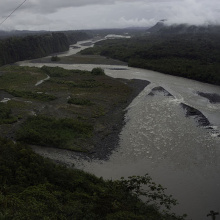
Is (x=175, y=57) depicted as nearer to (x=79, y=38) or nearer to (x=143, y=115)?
(x=143, y=115)

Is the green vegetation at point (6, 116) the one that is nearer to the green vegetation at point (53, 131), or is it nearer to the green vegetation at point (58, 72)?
the green vegetation at point (53, 131)

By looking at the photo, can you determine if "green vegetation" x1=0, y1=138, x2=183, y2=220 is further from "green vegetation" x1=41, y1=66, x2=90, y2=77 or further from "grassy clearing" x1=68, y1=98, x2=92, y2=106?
"green vegetation" x1=41, y1=66, x2=90, y2=77

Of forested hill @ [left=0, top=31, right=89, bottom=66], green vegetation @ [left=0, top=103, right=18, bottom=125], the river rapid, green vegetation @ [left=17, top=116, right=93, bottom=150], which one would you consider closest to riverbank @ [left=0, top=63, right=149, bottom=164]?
green vegetation @ [left=17, top=116, right=93, bottom=150]

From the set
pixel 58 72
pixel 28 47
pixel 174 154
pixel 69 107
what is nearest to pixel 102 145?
pixel 174 154

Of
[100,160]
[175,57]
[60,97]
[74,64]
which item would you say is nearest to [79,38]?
[74,64]

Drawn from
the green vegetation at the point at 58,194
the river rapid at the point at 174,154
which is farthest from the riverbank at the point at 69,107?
the green vegetation at the point at 58,194

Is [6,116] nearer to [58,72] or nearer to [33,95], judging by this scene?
[33,95]
